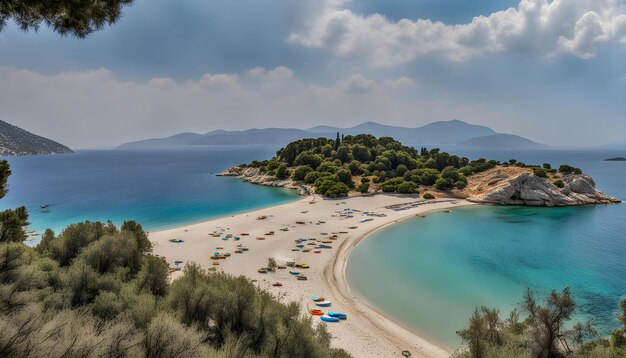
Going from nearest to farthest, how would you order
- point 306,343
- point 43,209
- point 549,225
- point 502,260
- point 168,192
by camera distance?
point 306,343 → point 502,260 → point 549,225 → point 43,209 → point 168,192

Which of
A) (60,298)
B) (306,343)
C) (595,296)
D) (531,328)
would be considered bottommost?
(595,296)

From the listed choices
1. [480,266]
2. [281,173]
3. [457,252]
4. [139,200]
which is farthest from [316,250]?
[281,173]

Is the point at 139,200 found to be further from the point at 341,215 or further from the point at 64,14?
the point at 64,14

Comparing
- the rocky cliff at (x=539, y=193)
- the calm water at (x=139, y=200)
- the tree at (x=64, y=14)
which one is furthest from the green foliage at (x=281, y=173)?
the tree at (x=64, y=14)

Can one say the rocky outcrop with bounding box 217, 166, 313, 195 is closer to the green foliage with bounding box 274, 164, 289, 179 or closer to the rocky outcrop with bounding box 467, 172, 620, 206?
the green foliage with bounding box 274, 164, 289, 179

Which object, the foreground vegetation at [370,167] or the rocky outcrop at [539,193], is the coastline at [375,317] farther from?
the rocky outcrop at [539,193]

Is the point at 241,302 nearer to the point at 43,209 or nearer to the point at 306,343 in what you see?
the point at 306,343

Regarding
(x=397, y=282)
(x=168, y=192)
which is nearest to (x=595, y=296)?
(x=397, y=282)
